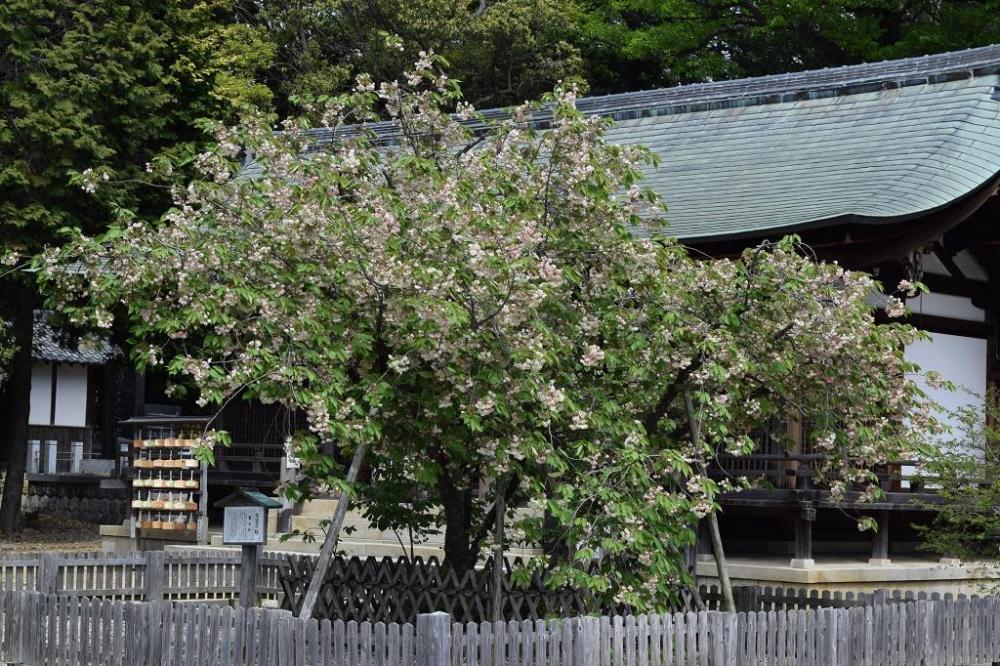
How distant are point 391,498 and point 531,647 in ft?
11.9

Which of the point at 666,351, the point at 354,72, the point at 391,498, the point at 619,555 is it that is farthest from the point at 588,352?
the point at 354,72

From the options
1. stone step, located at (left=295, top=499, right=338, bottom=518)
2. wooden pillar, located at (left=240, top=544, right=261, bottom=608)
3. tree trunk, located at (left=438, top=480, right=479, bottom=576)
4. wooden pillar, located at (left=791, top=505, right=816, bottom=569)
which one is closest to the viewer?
tree trunk, located at (left=438, top=480, right=479, bottom=576)

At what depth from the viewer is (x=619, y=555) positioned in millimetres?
11281

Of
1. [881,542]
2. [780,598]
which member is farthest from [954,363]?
[780,598]

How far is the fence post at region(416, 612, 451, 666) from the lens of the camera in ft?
30.9

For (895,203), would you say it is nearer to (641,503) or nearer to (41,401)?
(641,503)

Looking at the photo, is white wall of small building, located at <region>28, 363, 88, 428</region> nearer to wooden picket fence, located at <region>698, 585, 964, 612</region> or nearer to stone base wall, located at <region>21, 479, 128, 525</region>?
stone base wall, located at <region>21, 479, 128, 525</region>

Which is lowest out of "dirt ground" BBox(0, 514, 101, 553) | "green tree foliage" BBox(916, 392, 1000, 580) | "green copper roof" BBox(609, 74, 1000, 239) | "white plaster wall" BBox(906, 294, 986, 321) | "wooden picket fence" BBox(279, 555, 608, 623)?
"dirt ground" BBox(0, 514, 101, 553)

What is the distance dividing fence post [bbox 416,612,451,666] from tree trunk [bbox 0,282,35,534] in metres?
18.6

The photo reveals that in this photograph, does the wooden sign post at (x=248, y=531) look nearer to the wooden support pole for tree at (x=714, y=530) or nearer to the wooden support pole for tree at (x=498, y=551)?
the wooden support pole for tree at (x=498, y=551)

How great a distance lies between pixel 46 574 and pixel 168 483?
6.85 m

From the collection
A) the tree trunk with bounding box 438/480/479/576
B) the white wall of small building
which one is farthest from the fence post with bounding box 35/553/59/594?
the white wall of small building

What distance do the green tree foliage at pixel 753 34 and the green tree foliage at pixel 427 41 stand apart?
8.14 feet

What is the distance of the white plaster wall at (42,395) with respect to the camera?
129 feet
